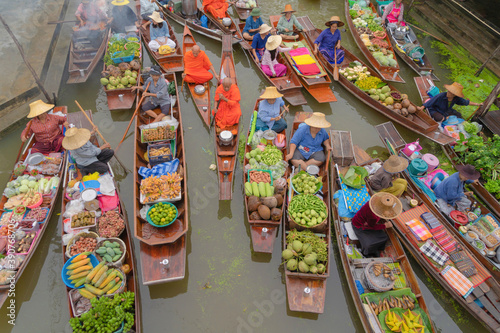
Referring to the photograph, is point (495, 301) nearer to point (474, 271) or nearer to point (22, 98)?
point (474, 271)

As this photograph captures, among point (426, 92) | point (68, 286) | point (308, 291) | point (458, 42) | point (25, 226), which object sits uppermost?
point (458, 42)

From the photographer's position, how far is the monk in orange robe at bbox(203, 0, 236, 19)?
11531 millimetres

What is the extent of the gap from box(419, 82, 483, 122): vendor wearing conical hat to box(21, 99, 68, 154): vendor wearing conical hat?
10530 mm

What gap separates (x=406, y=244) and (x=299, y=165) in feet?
9.62

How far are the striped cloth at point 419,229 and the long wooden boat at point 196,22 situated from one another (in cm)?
862

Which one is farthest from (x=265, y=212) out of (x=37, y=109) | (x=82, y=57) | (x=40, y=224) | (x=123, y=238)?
(x=82, y=57)

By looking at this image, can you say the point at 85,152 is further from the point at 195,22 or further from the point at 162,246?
the point at 195,22

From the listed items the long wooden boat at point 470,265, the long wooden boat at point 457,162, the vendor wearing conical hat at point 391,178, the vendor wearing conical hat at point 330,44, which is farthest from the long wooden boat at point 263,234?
the vendor wearing conical hat at point 330,44

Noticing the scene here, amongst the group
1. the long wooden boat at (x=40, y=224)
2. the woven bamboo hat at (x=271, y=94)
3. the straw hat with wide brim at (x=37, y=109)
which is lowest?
the long wooden boat at (x=40, y=224)

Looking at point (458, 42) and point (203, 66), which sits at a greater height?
point (458, 42)

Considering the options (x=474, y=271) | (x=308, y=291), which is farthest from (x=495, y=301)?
(x=308, y=291)

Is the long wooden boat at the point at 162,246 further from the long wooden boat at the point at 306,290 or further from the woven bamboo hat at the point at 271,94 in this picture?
Answer: the woven bamboo hat at the point at 271,94

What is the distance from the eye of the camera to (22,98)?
29.3 ft

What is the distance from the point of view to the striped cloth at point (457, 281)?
17.6ft
